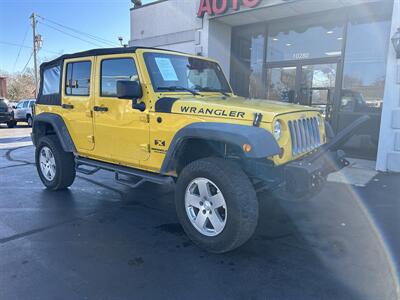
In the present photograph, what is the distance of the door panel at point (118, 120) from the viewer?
369cm

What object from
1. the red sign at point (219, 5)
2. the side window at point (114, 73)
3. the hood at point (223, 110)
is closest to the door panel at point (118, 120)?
the side window at point (114, 73)

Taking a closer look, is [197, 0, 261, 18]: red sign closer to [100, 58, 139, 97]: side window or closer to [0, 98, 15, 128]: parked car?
[100, 58, 139, 97]: side window

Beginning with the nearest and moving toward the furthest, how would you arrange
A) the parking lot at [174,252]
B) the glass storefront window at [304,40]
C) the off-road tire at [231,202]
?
1. the parking lot at [174,252]
2. the off-road tire at [231,202]
3. the glass storefront window at [304,40]

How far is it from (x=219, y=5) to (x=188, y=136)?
20.6 ft

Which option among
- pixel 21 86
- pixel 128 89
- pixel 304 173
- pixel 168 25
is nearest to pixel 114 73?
pixel 128 89

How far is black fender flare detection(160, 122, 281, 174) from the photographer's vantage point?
2649 millimetres

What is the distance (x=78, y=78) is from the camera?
4.48 metres

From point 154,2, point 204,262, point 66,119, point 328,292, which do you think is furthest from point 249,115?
point 154,2

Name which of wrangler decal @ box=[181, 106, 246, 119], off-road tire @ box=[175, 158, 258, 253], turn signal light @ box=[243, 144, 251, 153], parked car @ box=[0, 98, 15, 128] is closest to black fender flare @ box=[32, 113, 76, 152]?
wrangler decal @ box=[181, 106, 246, 119]

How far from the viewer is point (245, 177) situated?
2924mm

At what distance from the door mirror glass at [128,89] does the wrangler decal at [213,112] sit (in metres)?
0.54

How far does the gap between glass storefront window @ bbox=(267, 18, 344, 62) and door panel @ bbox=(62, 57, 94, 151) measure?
5.94 m

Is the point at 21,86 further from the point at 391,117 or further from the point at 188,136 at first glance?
the point at 188,136

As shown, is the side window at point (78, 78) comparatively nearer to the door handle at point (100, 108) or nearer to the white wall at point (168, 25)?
the door handle at point (100, 108)
